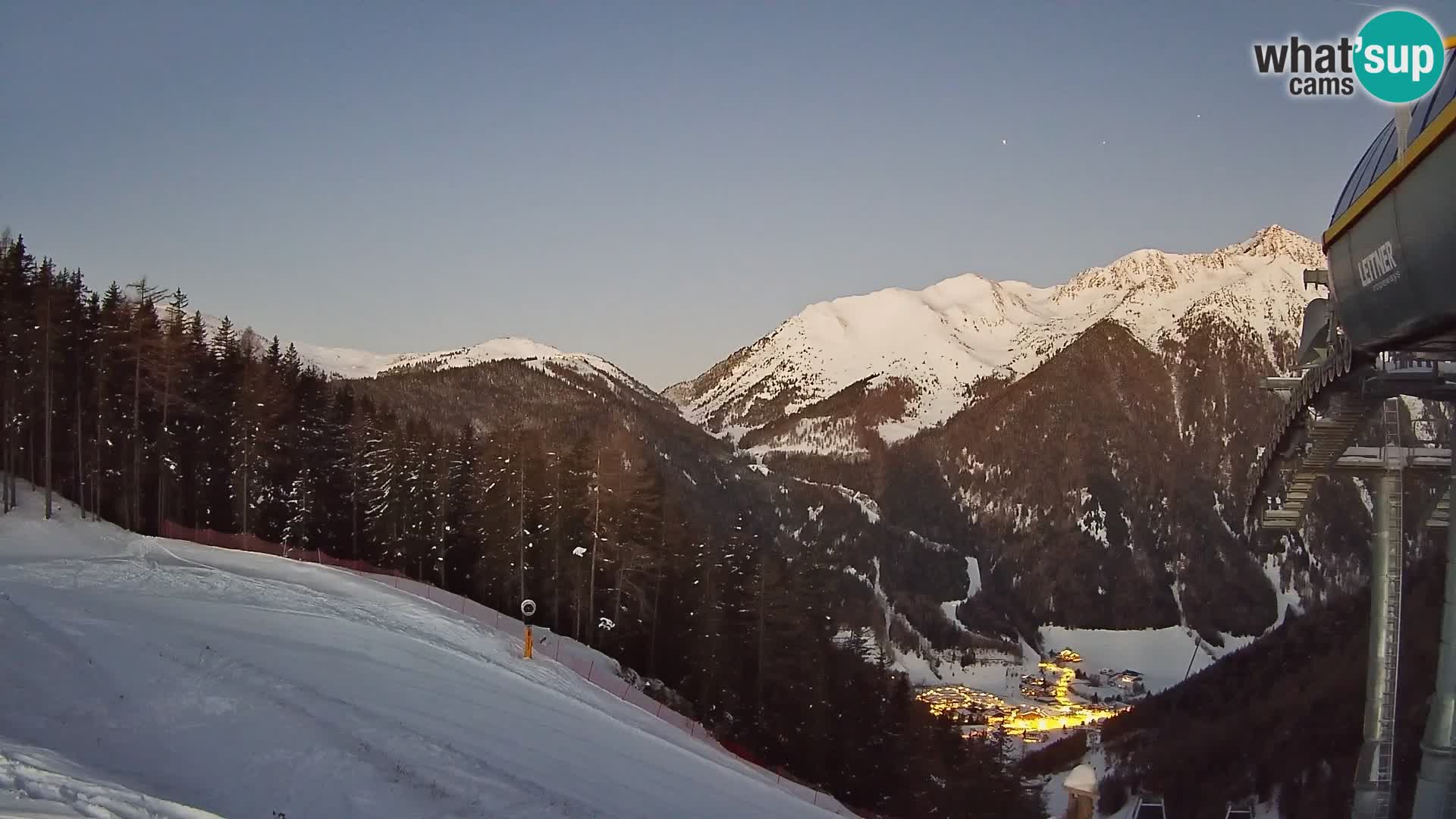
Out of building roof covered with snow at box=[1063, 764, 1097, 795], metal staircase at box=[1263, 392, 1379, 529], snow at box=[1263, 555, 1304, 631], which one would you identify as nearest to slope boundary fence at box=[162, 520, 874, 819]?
building roof covered with snow at box=[1063, 764, 1097, 795]

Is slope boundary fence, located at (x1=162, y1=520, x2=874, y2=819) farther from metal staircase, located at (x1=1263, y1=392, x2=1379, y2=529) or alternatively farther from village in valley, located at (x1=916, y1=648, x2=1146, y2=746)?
village in valley, located at (x1=916, y1=648, x2=1146, y2=746)

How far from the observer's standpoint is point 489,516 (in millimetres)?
44125

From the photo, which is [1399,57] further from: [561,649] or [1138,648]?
[1138,648]

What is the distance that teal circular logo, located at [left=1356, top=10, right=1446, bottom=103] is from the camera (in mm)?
9273

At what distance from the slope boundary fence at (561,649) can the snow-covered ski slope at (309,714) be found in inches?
90.3

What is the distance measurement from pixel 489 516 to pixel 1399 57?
39.3m

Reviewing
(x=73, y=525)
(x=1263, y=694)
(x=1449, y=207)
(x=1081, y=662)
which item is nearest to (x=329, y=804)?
(x=1449, y=207)

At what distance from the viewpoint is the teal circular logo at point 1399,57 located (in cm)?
927

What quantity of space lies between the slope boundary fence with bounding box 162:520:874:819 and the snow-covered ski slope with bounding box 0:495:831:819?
2.29 meters

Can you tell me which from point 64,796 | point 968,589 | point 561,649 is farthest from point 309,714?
point 968,589

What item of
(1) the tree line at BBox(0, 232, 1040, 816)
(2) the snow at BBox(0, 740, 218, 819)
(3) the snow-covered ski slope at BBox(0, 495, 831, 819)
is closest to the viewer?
(2) the snow at BBox(0, 740, 218, 819)

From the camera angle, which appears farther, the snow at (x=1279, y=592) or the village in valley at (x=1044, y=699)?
the snow at (x=1279, y=592)

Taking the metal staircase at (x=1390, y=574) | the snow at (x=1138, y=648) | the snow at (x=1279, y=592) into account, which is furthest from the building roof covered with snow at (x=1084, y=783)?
the snow at (x=1279, y=592)

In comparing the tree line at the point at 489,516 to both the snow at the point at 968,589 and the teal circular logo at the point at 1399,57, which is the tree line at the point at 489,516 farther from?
the snow at the point at 968,589
